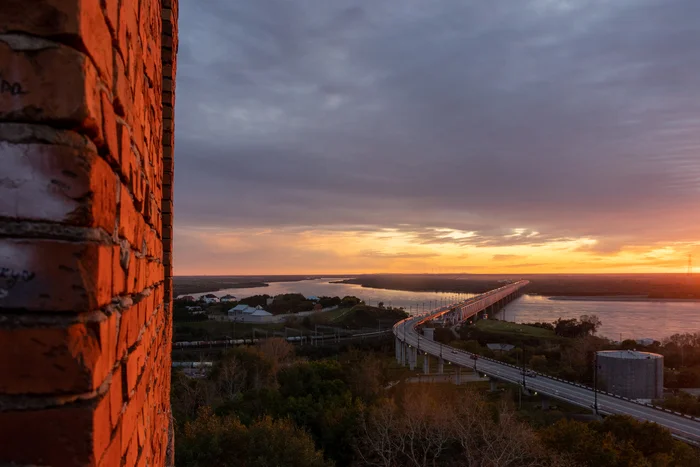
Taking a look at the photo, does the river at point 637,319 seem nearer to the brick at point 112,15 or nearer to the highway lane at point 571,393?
the highway lane at point 571,393

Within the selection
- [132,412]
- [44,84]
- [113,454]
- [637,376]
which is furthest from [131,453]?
[637,376]

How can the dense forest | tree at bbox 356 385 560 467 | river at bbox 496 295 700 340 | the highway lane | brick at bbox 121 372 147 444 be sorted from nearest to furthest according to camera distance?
brick at bbox 121 372 147 444, the dense forest, tree at bbox 356 385 560 467, the highway lane, river at bbox 496 295 700 340

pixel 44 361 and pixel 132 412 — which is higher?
pixel 44 361

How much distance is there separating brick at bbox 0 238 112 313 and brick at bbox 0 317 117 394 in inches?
1.8

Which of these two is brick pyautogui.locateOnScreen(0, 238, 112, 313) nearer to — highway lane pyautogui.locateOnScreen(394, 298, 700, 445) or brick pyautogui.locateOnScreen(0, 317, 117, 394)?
brick pyautogui.locateOnScreen(0, 317, 117, 394)

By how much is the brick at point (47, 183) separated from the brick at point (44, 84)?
2.3 inches

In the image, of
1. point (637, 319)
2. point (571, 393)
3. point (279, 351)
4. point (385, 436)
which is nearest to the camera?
point (385, 436)

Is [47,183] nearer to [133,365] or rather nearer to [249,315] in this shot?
[133,365]

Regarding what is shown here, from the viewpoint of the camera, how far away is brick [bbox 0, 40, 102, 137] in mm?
924

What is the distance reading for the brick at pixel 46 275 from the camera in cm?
92

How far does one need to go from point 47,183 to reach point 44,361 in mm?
322

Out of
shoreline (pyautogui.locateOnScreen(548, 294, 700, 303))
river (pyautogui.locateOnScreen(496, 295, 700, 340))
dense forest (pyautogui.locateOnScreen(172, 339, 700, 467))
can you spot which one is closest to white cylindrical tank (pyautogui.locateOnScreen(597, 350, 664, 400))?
dense forest (pyautogui.locateOnScreen(172, 339, 700, 467))

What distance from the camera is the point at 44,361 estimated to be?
933 millimetres

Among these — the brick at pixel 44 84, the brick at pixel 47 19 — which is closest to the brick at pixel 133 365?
the brick at pixel 44 84
